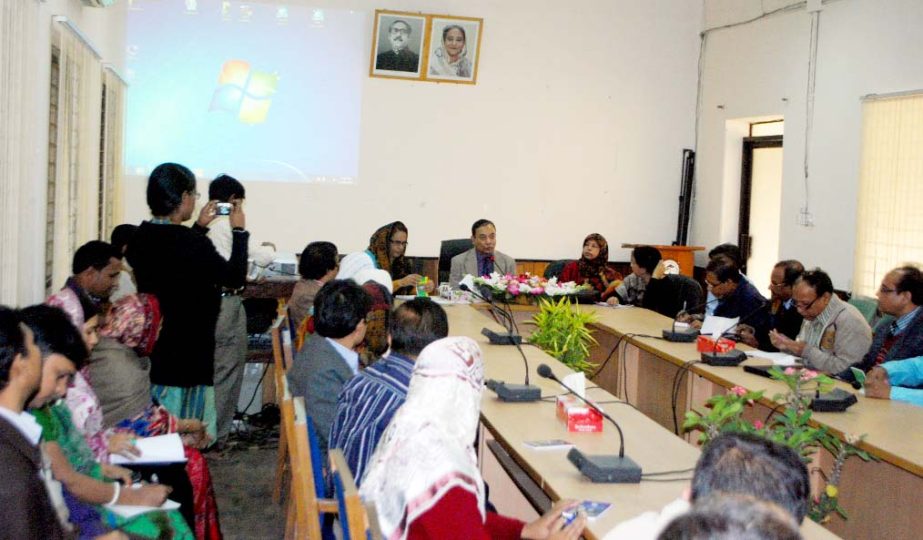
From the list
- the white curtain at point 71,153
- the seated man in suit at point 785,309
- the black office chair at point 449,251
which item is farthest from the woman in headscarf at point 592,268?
the white curtain at point 71,153

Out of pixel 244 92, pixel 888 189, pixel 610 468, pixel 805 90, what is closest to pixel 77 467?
pixel 610 468

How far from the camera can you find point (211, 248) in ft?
13.2

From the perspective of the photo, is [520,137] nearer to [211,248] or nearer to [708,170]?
[708,170]

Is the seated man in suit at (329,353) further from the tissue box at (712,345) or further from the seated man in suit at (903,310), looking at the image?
the seated man in suit at (903,310)

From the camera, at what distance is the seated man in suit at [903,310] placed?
13.5 ft

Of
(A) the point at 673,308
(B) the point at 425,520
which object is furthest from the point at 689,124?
(B) the point at 425,520

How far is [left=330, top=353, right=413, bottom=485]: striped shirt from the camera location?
2.51 meters

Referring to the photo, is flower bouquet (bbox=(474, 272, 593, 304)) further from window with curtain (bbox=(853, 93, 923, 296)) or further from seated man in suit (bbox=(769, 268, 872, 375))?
window with curtain (bbox=(853, 93, 923, 296))

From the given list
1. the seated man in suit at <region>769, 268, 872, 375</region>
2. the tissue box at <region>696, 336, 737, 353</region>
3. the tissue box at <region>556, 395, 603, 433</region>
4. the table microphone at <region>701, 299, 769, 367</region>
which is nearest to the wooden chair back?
the tissue box at <region>556, 395, 603, 433</region>

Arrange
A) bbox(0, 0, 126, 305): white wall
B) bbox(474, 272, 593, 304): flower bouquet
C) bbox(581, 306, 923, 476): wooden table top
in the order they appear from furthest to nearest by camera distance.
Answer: bbox(474, 272, 593, 304): flower bouquet < bbox(0, 0, 126, 305): white wall < bbox(581, 306, 923, 476): wooden table top

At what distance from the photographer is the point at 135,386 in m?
3.30

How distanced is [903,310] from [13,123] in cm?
400

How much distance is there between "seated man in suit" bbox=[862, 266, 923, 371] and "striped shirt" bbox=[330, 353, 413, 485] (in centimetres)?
257

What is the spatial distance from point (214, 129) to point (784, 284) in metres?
5.17
